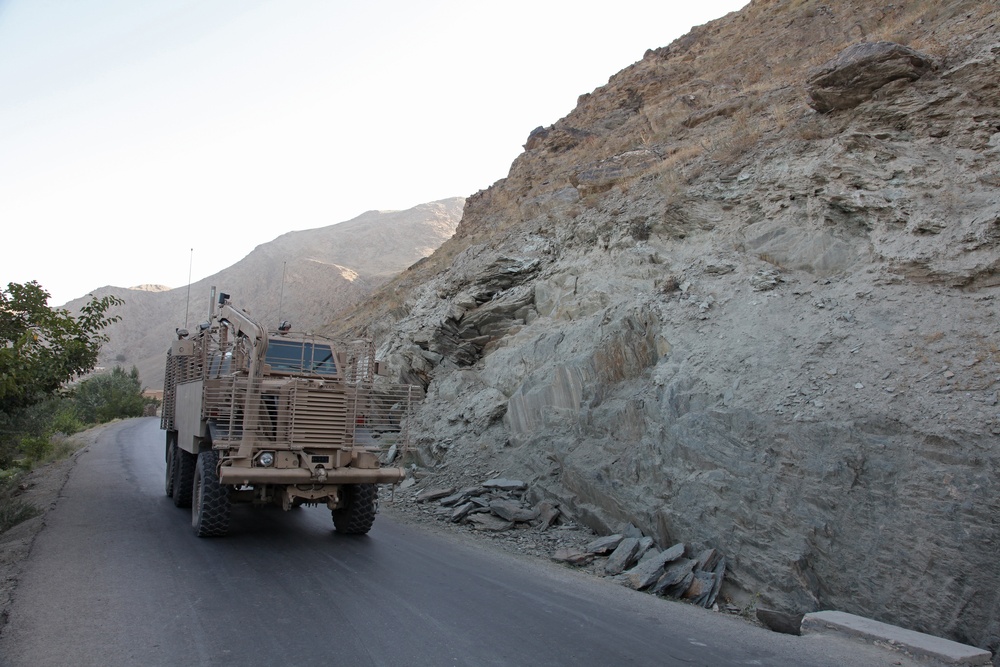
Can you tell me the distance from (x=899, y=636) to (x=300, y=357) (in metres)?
8.04

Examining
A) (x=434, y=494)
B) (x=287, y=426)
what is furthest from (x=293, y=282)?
(x=287, y=426)

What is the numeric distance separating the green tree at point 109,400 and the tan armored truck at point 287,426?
35.6 metres

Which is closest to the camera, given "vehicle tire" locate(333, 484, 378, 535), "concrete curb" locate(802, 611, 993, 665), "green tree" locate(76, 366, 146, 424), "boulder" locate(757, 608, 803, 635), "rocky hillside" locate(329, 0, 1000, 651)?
"concrete curb" locate(802, 611, 993, 665)

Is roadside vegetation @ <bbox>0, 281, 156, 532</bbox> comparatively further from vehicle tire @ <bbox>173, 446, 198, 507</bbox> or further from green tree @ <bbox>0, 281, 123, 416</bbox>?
vehicle tire @ <bbox>173, 446, 198, 507</bbox>

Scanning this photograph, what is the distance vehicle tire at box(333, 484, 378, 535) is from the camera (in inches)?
349

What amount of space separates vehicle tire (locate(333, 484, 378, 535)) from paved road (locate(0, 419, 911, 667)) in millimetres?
220

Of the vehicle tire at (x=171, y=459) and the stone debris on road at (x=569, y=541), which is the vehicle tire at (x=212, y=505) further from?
the stone debris on road at (x=569, y=541)

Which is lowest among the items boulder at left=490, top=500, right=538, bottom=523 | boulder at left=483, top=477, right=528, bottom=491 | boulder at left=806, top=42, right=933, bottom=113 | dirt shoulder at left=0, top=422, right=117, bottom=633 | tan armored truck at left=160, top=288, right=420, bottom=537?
dirt shoulder at left=0, top=422, right=117, bottom=633

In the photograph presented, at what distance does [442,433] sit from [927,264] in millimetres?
9905

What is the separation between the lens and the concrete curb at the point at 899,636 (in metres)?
4.89

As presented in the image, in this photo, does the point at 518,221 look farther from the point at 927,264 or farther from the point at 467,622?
the point at 467,622

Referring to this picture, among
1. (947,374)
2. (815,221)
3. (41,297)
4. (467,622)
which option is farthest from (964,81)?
(41,297)

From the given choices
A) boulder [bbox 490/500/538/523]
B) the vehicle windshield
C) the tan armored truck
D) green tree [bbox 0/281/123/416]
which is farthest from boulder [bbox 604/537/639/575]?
green tree [bbox 0/281/123/416]

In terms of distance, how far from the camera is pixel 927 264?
8.39 meters
